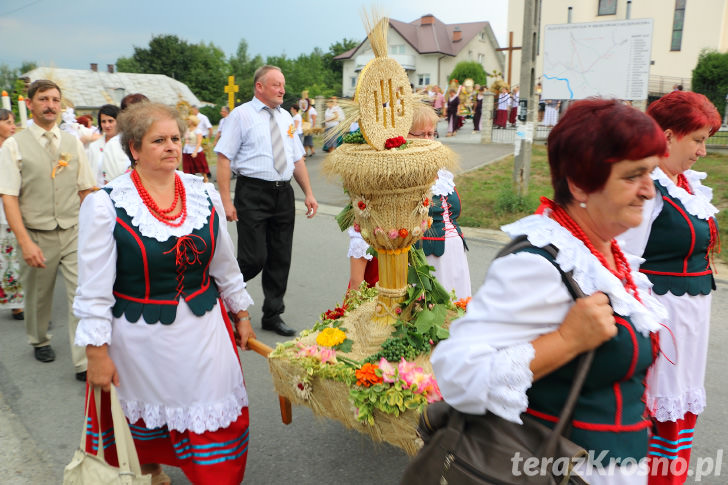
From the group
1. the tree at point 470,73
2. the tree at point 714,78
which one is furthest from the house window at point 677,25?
the tree at point 714,78

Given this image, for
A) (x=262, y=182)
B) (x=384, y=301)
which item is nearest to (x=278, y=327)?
(x=262, y=182)

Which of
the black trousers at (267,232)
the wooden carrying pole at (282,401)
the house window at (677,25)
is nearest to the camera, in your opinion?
the wooden carrying pole at (282,401)

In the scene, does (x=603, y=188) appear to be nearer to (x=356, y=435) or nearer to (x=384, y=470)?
(x=384, y=470)

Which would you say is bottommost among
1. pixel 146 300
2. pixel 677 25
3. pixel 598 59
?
pixel 146 300

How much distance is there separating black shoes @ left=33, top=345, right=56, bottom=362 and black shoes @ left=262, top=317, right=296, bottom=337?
5.63 feet

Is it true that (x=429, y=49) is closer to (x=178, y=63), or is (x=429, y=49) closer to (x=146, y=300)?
(x=178, y=63)

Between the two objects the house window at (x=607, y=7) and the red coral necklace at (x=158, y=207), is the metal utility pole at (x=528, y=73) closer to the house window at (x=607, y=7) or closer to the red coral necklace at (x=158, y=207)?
the red coral necklace at (x=158, y=207)

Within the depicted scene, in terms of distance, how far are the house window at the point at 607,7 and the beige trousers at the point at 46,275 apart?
136 feet

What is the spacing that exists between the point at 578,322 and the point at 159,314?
71.6 inches

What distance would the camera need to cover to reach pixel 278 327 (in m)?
5.07

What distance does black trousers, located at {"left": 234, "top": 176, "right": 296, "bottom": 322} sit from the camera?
4.82m

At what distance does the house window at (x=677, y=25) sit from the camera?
35125mm

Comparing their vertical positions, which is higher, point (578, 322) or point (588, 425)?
point (578, 322)

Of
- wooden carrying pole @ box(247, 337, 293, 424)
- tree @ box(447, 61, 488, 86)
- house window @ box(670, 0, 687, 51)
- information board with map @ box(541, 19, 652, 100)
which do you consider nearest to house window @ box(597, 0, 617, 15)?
house window @ box(670, 0, 687, 51)
